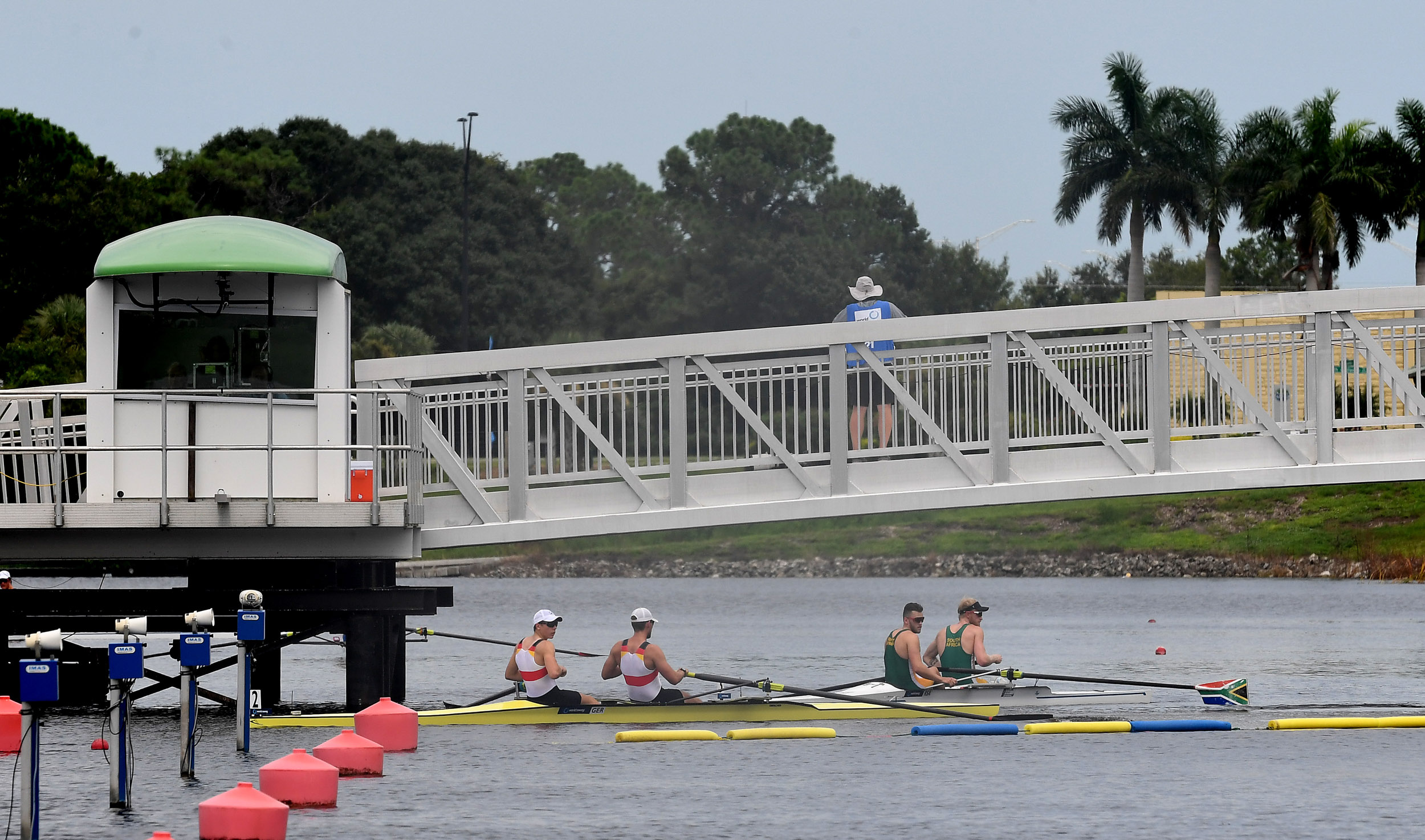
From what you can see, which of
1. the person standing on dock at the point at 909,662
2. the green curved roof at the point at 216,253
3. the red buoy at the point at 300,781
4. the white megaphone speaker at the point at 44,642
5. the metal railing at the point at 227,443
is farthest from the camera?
the person standing on dock at the point at 909,662

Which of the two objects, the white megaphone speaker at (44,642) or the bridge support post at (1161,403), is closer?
the white megaphone speaker at (44,642)

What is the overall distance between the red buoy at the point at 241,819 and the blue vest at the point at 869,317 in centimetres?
1044

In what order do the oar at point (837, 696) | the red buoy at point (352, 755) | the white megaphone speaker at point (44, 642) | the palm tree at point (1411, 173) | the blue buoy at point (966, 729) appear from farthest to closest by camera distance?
the palm tree at point (1411, 173) → the oar at point (837, 696) → the blue buoy at point (966, 729) → the red buoy at point (352, 755) → the white megaphone speaker at point (44, 642)

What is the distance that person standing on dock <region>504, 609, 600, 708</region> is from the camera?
79.2 feet

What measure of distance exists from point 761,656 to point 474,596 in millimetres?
30967

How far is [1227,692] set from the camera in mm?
26672

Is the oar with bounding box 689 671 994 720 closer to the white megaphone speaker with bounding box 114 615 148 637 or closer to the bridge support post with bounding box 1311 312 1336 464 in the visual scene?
the bridge support post with bounding box 1311 312 1336 464

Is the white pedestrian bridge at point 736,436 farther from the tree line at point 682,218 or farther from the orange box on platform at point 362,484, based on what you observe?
the tree line at point 682,218

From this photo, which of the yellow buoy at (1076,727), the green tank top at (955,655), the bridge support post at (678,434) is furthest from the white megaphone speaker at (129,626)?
the green tank top at (955,655)

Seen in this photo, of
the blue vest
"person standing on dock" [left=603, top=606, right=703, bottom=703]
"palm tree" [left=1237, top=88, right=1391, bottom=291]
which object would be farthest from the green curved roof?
"palm tree" [left=1237, top=88, right=1391, bottom=291]

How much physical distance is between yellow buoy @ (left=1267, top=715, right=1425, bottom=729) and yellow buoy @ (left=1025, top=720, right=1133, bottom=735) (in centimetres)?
287

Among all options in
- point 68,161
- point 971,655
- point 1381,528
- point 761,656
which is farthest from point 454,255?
point 971,655

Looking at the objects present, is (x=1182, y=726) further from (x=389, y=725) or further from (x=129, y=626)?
(x=129, y=626)

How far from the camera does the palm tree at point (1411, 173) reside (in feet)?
235
